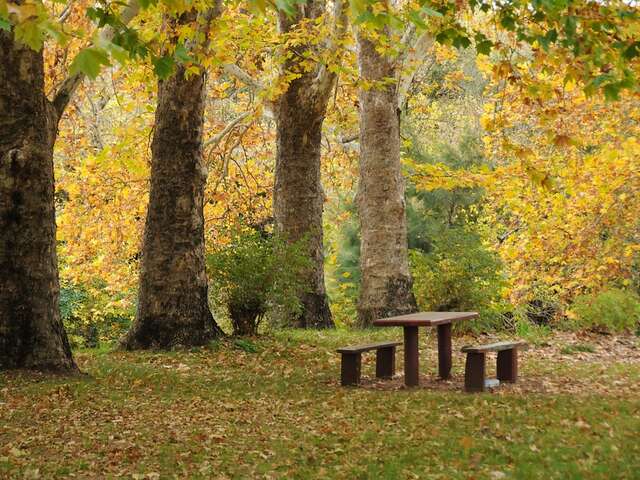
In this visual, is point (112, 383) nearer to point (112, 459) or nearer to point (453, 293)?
point (112, 459)

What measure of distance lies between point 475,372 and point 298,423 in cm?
225

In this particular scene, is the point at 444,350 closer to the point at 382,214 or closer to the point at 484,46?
the point at 484,46

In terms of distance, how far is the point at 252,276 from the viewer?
41.1ft

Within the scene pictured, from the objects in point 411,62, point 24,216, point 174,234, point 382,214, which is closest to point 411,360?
point 174,234

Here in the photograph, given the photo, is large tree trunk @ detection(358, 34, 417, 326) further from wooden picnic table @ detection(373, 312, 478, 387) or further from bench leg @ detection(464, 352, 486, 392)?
bench leg @ detection(464, 352, 486, 392)

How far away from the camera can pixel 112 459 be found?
6258mm

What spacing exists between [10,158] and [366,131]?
7471 millimetres

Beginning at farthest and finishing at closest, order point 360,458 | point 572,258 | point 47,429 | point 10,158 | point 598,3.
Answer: point 572,258 → point 10,158 → point 598,3 → point 47,429 → point 360,458

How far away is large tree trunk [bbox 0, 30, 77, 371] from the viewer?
915cm

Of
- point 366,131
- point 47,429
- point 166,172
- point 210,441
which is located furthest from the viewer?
point 366,131

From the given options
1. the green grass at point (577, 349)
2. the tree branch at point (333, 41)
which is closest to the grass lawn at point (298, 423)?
the green grass at point (577, 349)

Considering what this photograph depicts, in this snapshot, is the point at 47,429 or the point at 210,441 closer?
the point at 210,441

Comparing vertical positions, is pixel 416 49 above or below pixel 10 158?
above

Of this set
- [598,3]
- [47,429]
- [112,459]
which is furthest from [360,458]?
[598,3]
